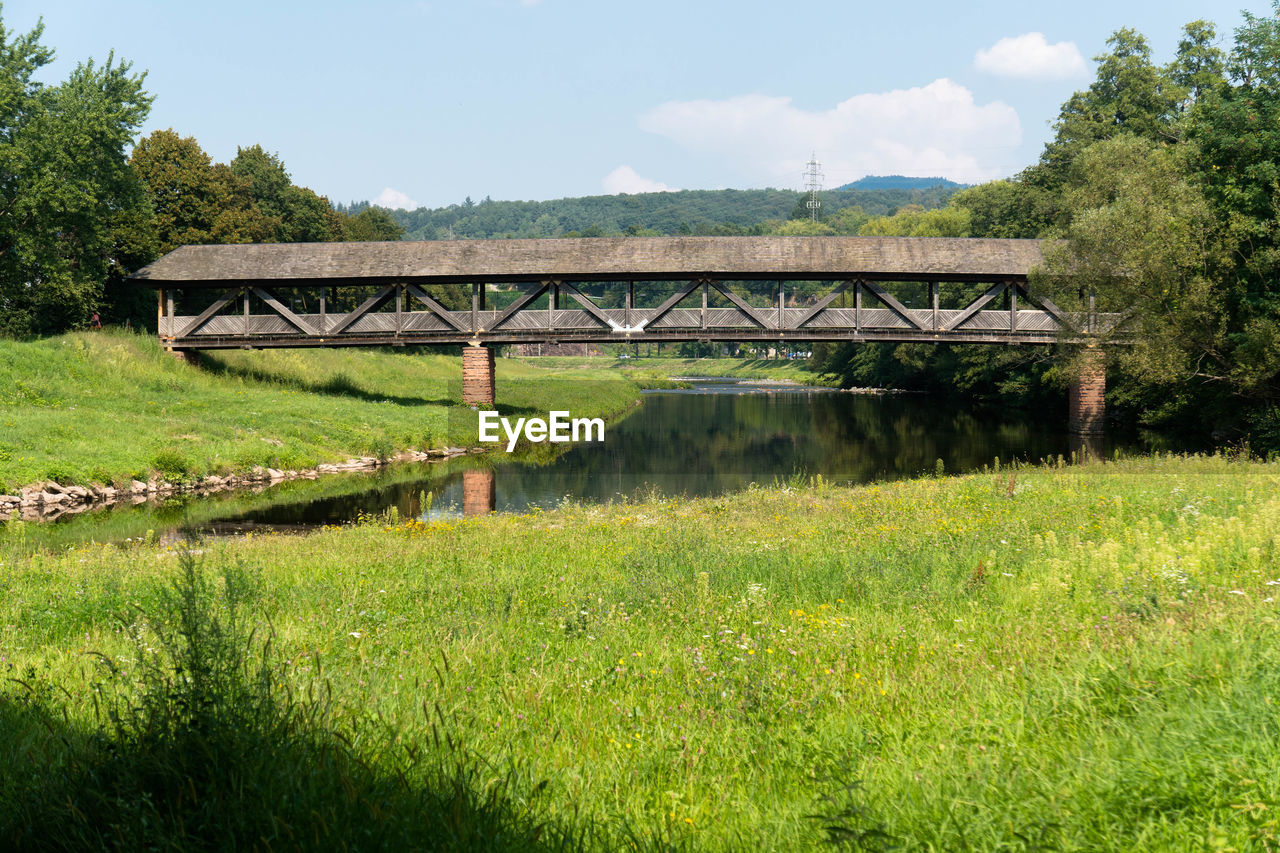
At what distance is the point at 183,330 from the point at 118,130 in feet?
22.2

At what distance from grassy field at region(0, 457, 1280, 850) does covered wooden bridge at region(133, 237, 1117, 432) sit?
73.7 feet

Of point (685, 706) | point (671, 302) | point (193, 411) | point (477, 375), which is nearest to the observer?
point (685, 706)

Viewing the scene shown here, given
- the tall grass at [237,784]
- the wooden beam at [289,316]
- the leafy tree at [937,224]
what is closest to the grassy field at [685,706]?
the tall grass at [237,784]

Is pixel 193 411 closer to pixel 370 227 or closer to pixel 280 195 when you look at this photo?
pixel 280 195

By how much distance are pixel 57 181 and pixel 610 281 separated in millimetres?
16626

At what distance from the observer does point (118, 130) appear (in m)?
26.7

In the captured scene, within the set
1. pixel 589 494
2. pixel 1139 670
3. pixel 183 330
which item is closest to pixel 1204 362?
pixel 589 494

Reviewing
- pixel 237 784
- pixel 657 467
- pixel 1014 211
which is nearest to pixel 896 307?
pixel 657 467

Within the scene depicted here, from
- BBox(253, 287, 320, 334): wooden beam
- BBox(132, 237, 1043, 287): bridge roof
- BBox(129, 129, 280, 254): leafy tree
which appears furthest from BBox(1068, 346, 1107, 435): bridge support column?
BBox(129, 129, 280, 254): leafy tree

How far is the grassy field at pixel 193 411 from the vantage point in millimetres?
17594

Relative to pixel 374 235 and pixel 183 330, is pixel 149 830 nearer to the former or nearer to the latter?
pixel 183 330

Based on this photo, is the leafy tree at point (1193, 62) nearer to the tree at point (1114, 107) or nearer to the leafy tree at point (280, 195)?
the tree at point (1114, 107)

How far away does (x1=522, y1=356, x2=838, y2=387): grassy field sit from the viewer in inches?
3132

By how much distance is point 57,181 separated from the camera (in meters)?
24.9
